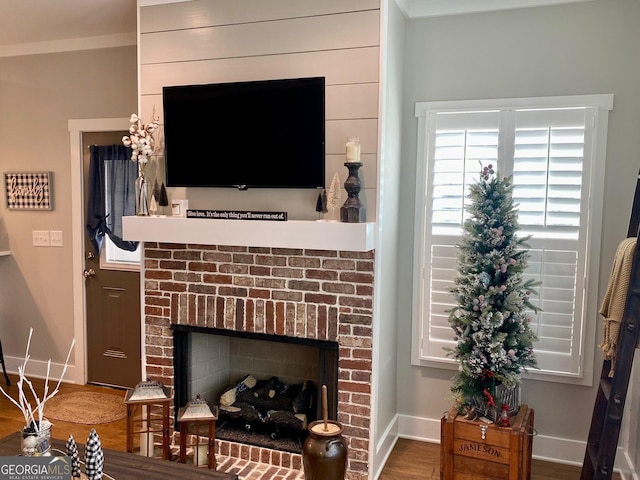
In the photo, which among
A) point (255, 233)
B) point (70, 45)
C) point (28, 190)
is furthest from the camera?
point (28, 190)

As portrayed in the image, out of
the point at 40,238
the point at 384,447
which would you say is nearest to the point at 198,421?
the point at 384,447

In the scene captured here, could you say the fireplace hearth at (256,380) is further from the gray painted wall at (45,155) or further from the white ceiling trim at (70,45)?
the white ceiling trim at (70,45)

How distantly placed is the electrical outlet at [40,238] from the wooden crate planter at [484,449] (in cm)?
348

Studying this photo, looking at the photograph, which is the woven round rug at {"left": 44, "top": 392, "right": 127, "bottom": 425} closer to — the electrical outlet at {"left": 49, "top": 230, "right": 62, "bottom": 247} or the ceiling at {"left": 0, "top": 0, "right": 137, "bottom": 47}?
the electrical outlet at {"left": 49, "top": 230, "right": 62, "bottom": 247}

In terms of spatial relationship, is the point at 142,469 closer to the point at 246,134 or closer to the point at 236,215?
the point at 236,215

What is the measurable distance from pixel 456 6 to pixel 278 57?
44.6 inches

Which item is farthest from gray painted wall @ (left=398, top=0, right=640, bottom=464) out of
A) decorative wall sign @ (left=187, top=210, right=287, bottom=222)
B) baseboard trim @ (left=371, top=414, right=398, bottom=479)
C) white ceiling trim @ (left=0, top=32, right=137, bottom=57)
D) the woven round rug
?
white ceiling trim @ (left=0, top=32, right=137, bottom=57)

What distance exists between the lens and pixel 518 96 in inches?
124

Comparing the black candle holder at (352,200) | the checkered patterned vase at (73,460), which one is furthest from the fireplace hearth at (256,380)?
the checkered patterned vase at (73,460)

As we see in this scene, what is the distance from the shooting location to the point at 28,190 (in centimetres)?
449

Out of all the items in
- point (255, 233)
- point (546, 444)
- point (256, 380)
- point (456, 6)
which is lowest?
point (546, 444)

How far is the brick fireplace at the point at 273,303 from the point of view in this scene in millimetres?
2943

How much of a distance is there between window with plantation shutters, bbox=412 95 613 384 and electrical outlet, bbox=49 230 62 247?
2967mm

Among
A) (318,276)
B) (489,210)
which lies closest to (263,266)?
(318,276)
